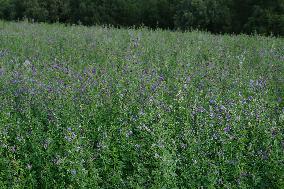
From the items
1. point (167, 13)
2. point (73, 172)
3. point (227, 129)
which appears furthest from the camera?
point (167, 13)

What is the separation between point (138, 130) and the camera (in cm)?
349

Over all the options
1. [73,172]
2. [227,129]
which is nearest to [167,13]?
[227,129]

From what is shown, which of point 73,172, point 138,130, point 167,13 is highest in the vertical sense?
point 167,13

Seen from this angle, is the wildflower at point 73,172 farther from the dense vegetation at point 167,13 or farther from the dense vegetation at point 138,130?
the dense vegetation at point 167,13

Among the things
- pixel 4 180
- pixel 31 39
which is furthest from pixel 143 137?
pixel 31 39

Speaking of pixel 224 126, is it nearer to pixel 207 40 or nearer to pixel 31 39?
pixel 207 40

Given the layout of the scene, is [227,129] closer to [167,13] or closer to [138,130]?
[138,130]

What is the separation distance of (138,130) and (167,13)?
14150 mm

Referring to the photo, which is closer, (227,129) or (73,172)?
(73,172)

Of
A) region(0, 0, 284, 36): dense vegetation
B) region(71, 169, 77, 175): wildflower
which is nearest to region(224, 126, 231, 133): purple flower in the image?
region(71, 169, 77, 175): wildflower

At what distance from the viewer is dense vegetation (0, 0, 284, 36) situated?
14.3 metres

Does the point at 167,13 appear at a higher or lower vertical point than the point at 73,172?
higher

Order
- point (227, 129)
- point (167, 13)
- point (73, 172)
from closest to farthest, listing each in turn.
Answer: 1. point (73, 172)
2. point (227, 129)
3. point (167, 13)

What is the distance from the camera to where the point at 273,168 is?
315 cm
